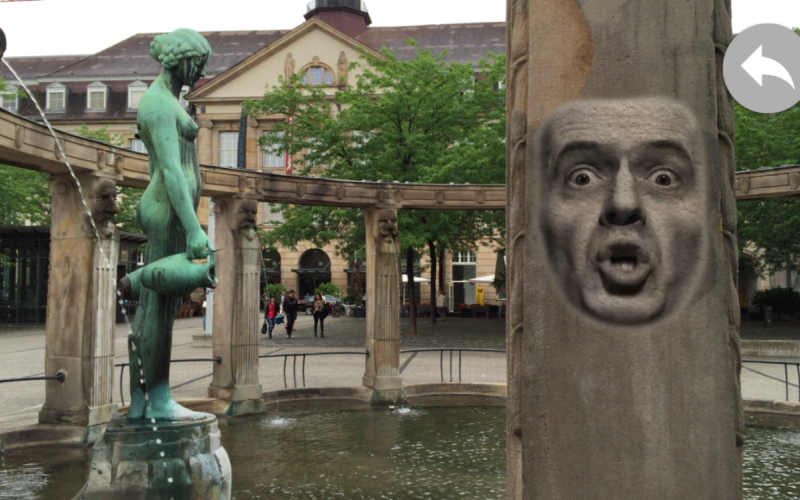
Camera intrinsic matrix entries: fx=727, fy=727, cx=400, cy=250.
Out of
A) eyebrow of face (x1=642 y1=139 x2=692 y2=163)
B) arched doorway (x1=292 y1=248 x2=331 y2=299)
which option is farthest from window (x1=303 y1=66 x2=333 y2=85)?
eyebrow of face (x1=642 y1=139 x2=692 y2=163)

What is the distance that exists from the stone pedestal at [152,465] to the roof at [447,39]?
49.7 metres

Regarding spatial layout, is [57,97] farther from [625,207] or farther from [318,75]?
[625,207]

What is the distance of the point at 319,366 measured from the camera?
58.0 ft

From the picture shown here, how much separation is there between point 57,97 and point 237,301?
53.9 meters

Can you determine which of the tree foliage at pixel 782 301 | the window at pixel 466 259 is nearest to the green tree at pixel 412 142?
the tree foliage at pixel 782 301

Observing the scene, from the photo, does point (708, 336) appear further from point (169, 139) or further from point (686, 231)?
point (169, 139)

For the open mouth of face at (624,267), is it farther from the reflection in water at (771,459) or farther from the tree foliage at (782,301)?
the tree foliage at (782,301)

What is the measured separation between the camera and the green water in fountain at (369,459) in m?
6.76

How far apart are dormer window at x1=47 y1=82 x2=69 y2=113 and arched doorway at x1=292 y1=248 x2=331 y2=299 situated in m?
23.0

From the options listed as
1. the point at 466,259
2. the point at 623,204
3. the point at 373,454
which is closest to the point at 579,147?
the point at 623,204

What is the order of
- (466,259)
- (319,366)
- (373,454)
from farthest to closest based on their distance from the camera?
1. (466,259)
2. (319,366)
3. (373,454)

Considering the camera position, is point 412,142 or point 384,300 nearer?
point 384,300

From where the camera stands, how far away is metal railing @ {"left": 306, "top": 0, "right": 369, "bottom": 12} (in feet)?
194

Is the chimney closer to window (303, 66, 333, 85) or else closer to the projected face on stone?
window (303, 66, 333, 85)
